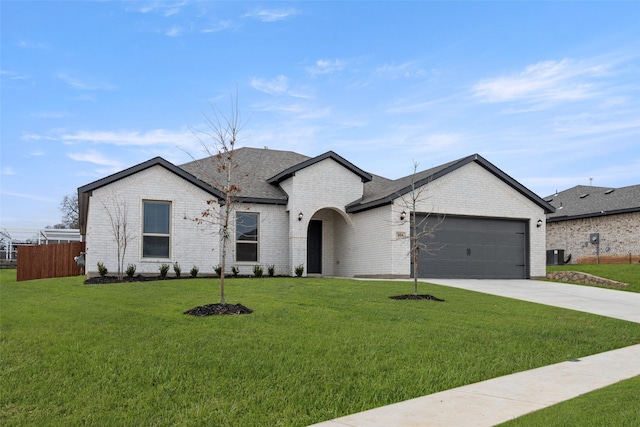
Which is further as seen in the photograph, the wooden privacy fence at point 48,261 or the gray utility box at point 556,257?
the gray utility box at point 556,257

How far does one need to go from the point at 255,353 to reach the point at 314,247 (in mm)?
17689

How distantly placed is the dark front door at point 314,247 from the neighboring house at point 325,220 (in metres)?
0.04

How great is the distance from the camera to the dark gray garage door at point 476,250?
23.0 m

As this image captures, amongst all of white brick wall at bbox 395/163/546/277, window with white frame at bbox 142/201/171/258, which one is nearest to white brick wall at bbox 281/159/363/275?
white brick wall at bbox 395/163/546/277

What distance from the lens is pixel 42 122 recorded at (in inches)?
755

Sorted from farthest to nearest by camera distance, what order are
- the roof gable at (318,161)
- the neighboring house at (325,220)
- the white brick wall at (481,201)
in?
the roof gable at (318,161), the white brick wall at (481,201), the neighboring house at (325,220)

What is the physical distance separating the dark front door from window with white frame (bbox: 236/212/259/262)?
286 cm

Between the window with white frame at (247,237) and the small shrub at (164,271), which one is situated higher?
the window with white frame at (247,237)

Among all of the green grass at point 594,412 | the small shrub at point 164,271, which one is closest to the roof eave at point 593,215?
the small shrub at point 164,271

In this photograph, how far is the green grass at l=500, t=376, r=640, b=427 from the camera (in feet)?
17.3

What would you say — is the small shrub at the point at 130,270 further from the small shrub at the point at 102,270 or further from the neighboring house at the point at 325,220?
the small shrub at the point at 102,270

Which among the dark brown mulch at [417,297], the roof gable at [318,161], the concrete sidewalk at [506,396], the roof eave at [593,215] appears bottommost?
the concrete sidewalk at [506,396]

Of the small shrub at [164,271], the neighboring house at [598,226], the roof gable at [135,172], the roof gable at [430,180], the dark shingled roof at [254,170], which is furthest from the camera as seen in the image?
the neighboring house at [598,226]

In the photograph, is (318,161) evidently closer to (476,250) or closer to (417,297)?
(476,250)
